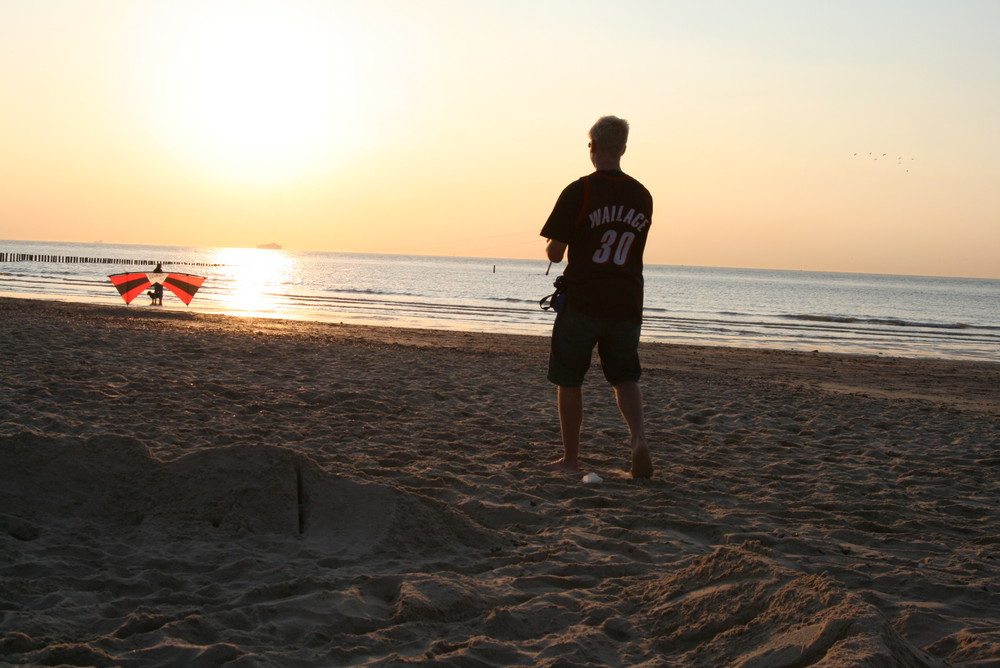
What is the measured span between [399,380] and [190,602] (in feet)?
17.1

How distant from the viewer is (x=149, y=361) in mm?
7695

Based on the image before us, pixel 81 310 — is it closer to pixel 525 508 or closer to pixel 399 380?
pixel 399 380

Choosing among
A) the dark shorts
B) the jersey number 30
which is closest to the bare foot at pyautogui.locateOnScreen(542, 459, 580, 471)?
the dark shorts

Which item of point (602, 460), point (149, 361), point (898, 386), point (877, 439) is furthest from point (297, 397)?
point (898, 386)

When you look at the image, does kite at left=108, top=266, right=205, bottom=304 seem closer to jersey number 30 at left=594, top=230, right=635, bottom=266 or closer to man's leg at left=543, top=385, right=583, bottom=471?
man's leg at left=543, top=385, right=583, bottom=471

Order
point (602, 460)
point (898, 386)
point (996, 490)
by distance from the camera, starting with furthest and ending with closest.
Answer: point (898, 386) → point (602, 460) → point (996, 490)

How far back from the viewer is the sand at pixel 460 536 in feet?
7.59

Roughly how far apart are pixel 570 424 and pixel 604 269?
2.96 feet

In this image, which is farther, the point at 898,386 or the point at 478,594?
the point at 898,386

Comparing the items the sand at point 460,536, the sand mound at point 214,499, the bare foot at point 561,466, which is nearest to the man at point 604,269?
the bare foot at point 561,466

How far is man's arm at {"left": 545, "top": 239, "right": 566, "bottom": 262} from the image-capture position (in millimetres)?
4301

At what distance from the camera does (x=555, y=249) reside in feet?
14.2

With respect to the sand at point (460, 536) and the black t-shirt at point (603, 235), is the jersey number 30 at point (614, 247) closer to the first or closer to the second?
the black t-shirt at point (603, 235)

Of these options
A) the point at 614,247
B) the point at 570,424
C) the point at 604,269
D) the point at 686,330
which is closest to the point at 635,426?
the point at 570,424
